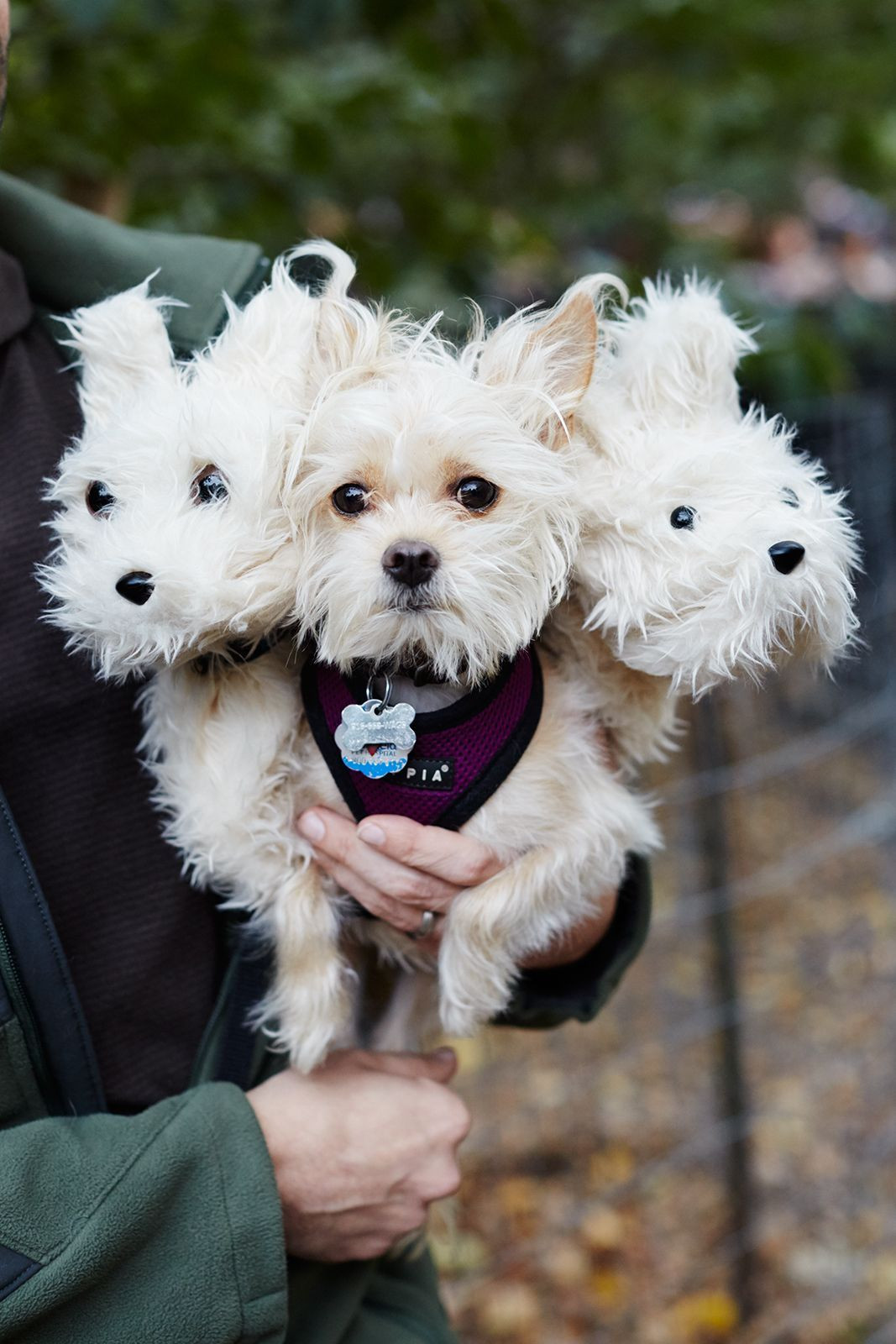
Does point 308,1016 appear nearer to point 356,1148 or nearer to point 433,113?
point 356,1148

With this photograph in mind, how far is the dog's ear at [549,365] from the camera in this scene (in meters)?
1.00

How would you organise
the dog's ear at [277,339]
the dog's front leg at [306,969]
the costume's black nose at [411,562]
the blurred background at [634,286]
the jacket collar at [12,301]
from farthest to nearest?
the blurred background at [634,286], the jacket collar at [12,301], the dog's front leg at [306,969], the dog's ear at [277,339], the costume's black nose at [411,562]

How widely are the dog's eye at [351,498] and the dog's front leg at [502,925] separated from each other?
40 centimetres

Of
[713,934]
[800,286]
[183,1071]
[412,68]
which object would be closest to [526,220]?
[412,68]

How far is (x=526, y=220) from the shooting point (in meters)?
3.41

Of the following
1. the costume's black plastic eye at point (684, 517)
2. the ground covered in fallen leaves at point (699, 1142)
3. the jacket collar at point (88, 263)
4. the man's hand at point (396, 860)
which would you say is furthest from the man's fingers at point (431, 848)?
the ground covered in fallen leaves at point (699, 1142)

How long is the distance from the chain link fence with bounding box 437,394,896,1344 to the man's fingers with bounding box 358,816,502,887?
1266 millimetres

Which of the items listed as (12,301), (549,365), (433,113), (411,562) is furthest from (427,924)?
(433,113)

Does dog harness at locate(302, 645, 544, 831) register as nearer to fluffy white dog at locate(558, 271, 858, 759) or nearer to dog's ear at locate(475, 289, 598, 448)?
fluffy white dog at locate(558, 271, 858, 759)

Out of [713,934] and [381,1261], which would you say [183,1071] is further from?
[713,934]

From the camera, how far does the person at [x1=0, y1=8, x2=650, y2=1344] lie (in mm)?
1058

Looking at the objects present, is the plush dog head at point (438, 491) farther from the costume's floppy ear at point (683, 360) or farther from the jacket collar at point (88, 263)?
the jacket collar at point (88, 263)

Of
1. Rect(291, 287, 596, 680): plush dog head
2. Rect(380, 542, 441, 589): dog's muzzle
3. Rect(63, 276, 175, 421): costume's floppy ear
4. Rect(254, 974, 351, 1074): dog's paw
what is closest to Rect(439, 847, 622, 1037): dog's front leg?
Rect(254, 974, 351, 1074): dog's paw

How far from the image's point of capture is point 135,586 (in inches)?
38.4
